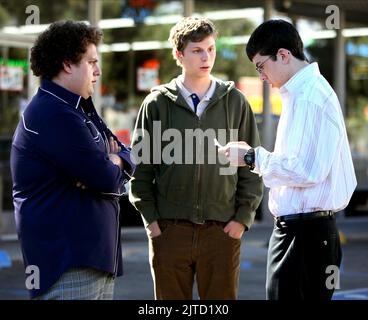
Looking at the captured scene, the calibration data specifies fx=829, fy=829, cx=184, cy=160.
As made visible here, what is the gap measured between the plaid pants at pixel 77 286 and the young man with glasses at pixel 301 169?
32.7 inches

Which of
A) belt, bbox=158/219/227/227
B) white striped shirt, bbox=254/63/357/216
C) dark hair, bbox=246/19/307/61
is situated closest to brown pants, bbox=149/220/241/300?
belt, bbox=158/219/227/227

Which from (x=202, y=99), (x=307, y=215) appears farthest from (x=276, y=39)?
(x=202, y=99)

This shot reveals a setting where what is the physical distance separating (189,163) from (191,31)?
28.9 inches

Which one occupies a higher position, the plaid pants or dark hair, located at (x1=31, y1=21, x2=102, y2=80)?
dark hair, located at (x1=31, y1=21, x2=102, y2=80)

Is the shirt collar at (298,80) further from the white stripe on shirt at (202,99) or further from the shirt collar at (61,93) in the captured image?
the shirt collar at (61,93)

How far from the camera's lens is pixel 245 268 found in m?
9.76

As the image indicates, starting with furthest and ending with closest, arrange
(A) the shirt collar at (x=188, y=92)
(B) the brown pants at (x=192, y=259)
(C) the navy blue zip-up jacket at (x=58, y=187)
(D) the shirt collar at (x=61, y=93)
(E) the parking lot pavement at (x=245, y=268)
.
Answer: (E) the parking lot pavement at (x=245, y=268) → (A) the shirt collar at (x=188, y=92) → (B) the brown pants at (x=192, y=259) → (D) the shirt collar at (x=61, y=93) → (C) the navy blue zip-up jacket at (x=58, y=187)

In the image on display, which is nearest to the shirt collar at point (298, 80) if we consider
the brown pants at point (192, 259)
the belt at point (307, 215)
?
the belt at point (307, 215)

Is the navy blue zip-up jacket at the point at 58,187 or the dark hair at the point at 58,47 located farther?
the dark hair at the point at 58,47

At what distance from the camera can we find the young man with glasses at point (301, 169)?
3.69 meters

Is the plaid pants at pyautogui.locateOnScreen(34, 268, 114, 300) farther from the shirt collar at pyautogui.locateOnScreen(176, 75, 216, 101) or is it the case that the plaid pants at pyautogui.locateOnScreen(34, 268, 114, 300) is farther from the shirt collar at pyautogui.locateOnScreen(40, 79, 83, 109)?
the shirt collar at pyautogui.locateOnScreen(176, 75, 216, 101)

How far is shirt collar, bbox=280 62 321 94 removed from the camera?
380 centimetres

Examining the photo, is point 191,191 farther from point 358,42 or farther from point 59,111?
point 358,42
